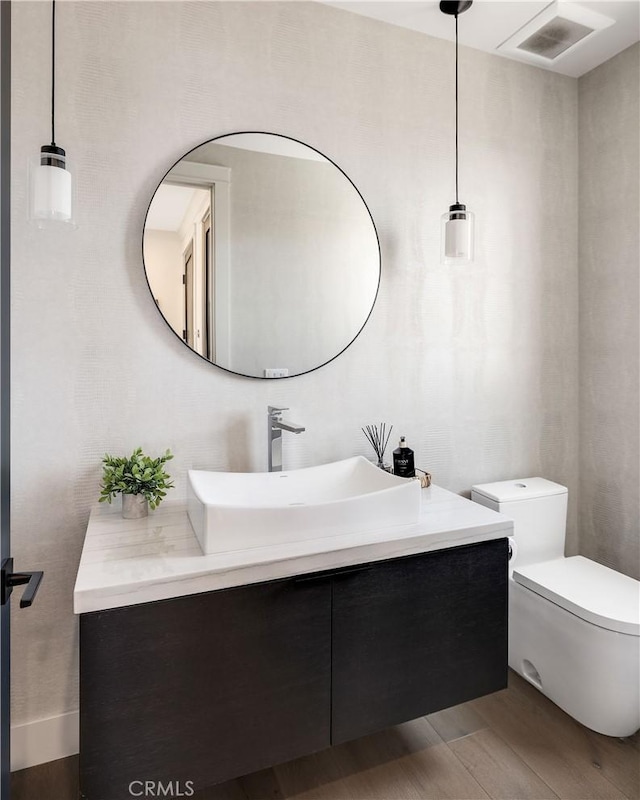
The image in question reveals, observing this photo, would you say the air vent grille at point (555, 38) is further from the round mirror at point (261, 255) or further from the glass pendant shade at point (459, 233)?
the round mirror at point (261, 255)

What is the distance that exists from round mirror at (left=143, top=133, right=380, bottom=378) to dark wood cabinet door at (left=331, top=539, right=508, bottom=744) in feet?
2.63

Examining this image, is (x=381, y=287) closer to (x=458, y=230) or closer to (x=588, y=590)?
(x=458, y=230)

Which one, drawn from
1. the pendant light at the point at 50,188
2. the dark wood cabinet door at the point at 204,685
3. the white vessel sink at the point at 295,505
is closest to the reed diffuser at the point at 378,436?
the white vessel sink at the point at 295,505

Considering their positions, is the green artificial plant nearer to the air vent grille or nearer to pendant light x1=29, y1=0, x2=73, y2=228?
pendant light x1=29, y1=0, x2=73, y2=228

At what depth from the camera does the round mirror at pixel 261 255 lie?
1716 mm

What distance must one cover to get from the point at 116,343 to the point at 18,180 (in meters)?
0.53

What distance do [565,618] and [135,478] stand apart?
1.47 metres

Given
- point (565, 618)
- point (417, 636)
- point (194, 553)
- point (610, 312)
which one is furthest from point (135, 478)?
point (610, 312)

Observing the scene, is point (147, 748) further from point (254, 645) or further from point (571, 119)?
point (571, 119)

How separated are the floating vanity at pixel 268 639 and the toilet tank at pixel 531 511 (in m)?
0.56

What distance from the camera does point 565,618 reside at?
1.79m

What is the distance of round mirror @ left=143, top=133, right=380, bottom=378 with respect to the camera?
1716 millimetres

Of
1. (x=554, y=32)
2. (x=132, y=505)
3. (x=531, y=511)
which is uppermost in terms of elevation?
(x=554, y=32)

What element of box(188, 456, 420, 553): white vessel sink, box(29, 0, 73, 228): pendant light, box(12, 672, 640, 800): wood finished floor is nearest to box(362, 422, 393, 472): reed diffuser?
box(188, 456, 420, 553): white vessel sink
